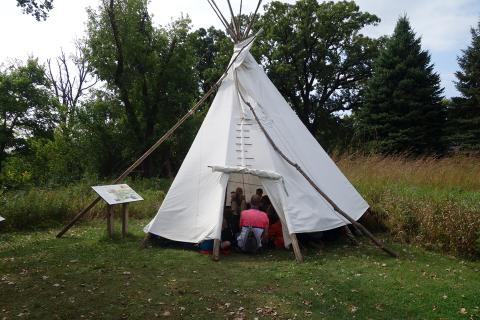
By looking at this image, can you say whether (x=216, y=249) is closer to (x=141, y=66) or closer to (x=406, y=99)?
(x=141, y=66)

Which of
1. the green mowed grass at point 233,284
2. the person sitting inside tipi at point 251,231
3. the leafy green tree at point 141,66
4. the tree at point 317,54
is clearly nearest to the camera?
the green mowed grass at point 233,284

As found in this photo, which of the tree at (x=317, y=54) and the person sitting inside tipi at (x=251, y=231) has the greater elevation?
the tree at (x=317, y=54)

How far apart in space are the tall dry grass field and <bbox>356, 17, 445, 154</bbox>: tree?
9.56 meters

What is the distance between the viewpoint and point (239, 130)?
25.2ft

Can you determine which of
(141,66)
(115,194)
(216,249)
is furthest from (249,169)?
(141,66)

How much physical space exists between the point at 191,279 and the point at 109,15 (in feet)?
51.6

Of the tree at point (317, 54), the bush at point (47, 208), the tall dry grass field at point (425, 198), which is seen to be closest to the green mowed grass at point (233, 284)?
the tall dry grass field at point (425, 198)

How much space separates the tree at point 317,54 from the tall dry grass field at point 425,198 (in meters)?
16.5

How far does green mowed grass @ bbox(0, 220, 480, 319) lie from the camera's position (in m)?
4.47

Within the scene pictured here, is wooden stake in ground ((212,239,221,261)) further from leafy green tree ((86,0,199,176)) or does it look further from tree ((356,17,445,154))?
tree ((356,17,445,154))

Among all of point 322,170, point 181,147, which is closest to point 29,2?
A: point 322,170

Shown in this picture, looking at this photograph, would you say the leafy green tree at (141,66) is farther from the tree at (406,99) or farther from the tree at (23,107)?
the tree at (406,99)

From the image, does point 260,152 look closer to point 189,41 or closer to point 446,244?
point 446,244

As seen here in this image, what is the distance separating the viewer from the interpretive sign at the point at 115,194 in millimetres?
7402
